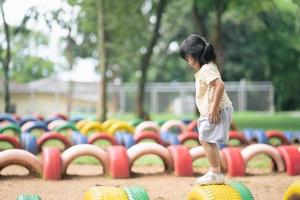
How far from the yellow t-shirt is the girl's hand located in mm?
84

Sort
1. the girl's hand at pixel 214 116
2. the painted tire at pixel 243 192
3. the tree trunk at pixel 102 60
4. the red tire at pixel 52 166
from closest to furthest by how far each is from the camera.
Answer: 1. the painted tire at pixel 243 192
2. the girl's hand at pixel 214 116
3. the red tire at pixel 52 166
4. the tree trunk at pixel 102 60

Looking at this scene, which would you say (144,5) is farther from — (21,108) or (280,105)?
(280,105)

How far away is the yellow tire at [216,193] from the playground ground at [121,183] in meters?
1.57

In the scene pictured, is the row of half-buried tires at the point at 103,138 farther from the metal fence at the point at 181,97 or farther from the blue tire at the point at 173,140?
the metal fence at the point at 181,97

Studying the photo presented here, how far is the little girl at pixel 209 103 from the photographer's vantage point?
17.8 ft

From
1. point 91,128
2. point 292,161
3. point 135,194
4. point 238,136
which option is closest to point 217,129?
point 135,194

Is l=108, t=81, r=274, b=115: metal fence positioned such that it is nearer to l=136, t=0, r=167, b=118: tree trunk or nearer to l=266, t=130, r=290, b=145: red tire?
l=136, t=0, r=167, b=118: tree trunk

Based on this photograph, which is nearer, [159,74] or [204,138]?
[204,138]

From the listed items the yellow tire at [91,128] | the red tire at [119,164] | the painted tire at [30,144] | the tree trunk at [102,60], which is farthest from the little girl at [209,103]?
the tree trunk at [102,60]

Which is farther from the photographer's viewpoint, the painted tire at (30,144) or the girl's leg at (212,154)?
the painted tire at (30,144)

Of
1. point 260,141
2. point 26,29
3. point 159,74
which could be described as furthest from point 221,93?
point 159,74

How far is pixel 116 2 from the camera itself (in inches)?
784

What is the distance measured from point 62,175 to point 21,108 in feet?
99.1

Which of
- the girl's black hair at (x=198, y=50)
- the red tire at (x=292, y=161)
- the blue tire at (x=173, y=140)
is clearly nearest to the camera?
the girl's black hair at (x=198, y=50)
